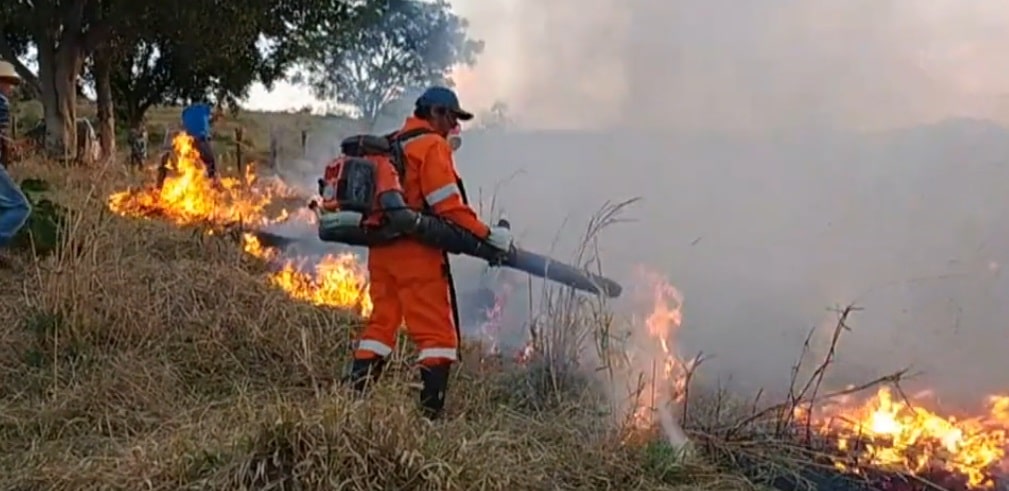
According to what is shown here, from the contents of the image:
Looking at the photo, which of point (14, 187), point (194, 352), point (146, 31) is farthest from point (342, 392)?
point (146, 31)

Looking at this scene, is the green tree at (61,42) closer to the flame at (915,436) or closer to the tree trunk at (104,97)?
the tree trunk at (104,97)

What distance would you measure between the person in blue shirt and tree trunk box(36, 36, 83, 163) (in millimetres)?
2173

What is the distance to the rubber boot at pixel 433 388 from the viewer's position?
14.8 feet

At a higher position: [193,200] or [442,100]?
[442,100]

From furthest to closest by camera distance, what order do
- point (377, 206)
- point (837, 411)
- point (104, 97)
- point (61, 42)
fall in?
point (104, 97) → point (61, 42) → point (837, 411) → point (377, 206)

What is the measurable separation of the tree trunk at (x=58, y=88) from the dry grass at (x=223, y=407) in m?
9.13

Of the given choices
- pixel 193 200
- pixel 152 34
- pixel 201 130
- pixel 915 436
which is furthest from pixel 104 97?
pixel 915 436

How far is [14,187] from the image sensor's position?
19.4ft

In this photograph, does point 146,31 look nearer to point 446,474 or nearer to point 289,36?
point 289,36

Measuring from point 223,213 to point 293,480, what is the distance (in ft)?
23.1

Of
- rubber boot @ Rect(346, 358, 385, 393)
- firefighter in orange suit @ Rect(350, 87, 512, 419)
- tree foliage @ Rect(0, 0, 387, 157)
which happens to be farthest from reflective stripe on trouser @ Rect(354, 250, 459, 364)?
tree foliage @ Rect(0, 0, 387, 157)

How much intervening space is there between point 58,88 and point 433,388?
1280 cm

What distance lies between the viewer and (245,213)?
10.1 m

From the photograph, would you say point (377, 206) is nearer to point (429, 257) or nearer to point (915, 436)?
point (429, 257)
